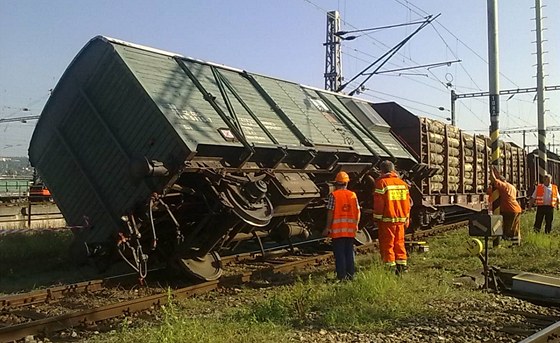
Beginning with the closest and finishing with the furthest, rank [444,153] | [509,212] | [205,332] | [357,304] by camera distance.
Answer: [205,332] → [357,304] → [509,212] → [444,153]

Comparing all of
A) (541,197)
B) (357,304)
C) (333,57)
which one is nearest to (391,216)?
(357,304)

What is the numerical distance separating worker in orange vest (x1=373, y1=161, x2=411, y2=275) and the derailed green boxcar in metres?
1.58

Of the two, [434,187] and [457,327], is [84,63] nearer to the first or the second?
[457,327]

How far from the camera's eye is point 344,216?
8219 mm

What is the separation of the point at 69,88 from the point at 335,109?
608 centimetres

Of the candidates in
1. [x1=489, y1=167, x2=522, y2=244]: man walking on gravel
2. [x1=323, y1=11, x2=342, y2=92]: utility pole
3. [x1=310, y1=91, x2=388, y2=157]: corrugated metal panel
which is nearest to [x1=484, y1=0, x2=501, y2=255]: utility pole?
[x1=489, y1=167, x2=522, y2=244]: man walking on gravel

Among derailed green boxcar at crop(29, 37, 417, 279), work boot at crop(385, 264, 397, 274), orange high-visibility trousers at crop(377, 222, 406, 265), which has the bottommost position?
work boot at crop(385, 264, 397, 274)

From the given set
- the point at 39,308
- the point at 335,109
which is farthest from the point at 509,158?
the point at 39,308

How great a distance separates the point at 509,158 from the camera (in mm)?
22656

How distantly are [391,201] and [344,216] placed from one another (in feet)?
2.36

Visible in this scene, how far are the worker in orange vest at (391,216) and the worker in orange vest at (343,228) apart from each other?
0.39 metres

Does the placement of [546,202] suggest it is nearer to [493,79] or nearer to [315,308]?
[493,79]

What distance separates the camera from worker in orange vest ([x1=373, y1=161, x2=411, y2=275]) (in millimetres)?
8203

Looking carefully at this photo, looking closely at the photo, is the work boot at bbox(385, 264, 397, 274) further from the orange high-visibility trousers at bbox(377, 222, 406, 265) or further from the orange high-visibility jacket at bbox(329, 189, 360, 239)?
the orange high-visibility jacket at bbox(329, 189, 360, 239)
